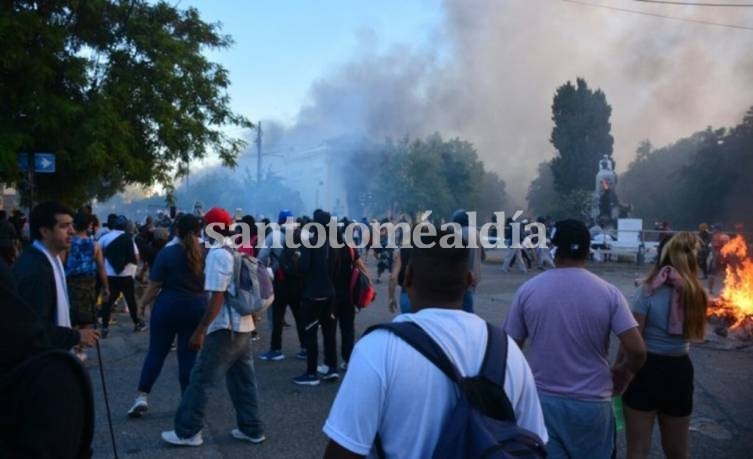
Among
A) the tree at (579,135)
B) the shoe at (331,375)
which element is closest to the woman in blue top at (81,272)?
the shoe at (331,375)

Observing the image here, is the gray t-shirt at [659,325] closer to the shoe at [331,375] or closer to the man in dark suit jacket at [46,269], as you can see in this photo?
the man in dark suit jacket at [46,269]

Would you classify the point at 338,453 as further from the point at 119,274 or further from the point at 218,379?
the point at 119,274

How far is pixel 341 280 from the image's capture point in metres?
7.14

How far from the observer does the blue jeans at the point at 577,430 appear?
304 centimetres

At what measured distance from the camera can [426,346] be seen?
68.4 inches

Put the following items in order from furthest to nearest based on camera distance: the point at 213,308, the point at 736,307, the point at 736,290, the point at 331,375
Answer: the point at 736,290
the point at 736,307
the point at 331,375
the point at 213,308

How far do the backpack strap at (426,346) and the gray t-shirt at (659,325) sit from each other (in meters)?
2.40

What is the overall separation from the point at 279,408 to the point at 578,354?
11.2 ft

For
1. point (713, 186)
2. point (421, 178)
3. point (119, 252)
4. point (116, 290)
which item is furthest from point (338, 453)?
point (421, 178)

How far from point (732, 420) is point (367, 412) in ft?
16.5

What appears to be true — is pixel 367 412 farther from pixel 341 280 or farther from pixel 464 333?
pixel 341 280

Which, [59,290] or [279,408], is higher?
[59,290]

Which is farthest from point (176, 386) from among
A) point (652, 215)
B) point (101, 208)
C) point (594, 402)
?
point (101, 208)

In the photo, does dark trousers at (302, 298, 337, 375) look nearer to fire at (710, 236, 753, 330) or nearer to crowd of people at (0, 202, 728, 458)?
crowd of people at (0, 202, 728, 458)
